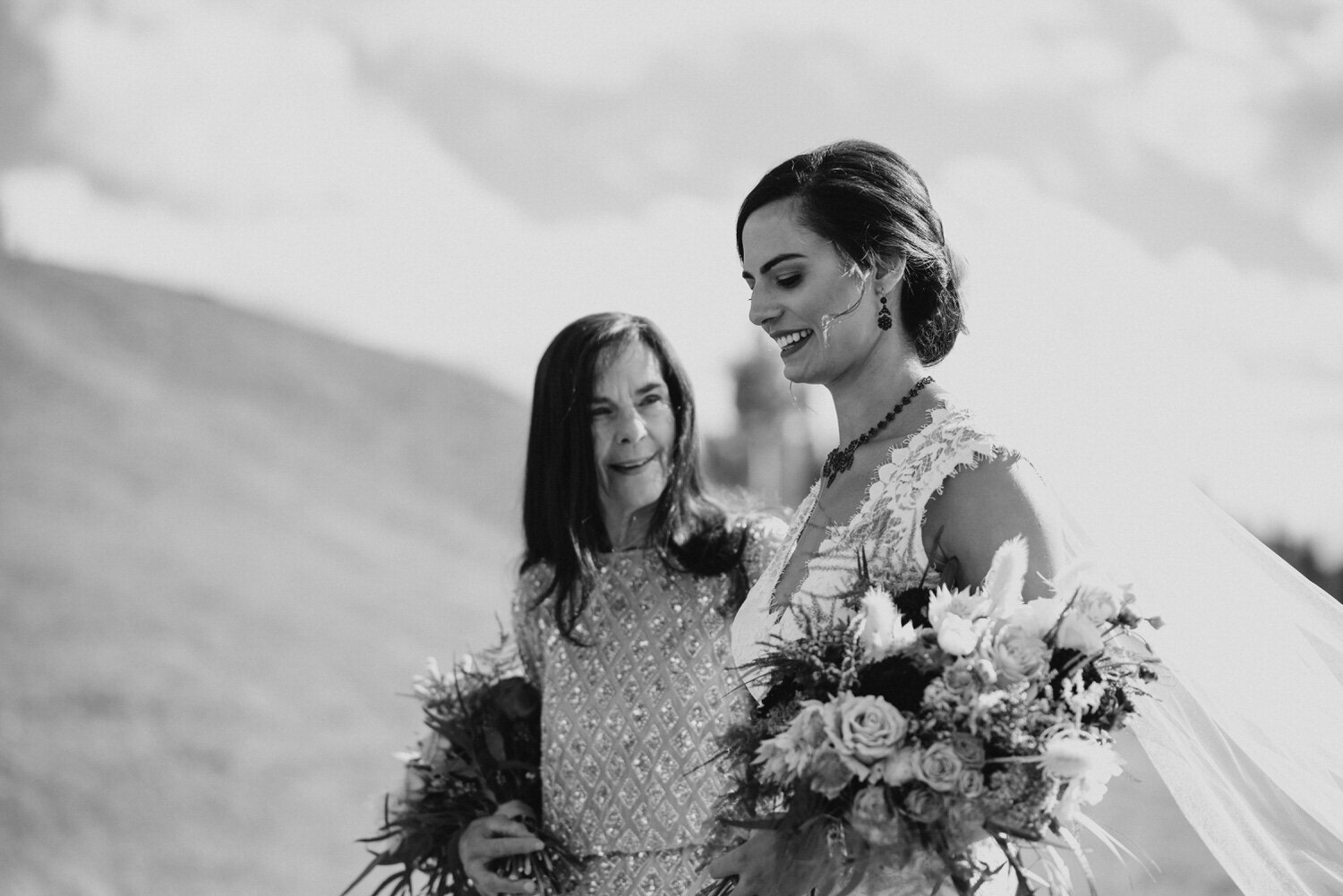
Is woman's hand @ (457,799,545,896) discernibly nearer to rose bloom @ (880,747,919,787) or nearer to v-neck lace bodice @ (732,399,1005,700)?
v-neck lace bodice @ (732,399,1005,700)

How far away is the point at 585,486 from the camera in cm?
400

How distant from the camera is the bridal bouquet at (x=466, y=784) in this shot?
3740 millimetres

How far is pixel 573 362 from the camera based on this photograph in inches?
155

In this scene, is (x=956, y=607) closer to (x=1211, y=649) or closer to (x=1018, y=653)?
(x=1018, y=653)

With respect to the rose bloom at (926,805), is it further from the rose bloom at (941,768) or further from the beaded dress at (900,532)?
the beaded dress at (900,532)

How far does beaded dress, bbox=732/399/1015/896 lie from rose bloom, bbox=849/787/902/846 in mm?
277

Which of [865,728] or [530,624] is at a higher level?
[530,624]

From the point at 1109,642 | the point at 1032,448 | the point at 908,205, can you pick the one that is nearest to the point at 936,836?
the point at 1109,642

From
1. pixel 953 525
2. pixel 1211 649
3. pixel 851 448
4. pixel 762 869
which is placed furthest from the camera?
pixel 851 448

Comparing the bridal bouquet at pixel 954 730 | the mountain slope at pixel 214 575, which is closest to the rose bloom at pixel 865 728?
the bridal bouquet at pixel 954 730

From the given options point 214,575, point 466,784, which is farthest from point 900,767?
point 214,575

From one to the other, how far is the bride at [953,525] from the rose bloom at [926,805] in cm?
47

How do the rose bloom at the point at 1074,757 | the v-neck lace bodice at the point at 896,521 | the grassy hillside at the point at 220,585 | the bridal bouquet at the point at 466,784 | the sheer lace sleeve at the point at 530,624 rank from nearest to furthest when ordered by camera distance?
1. the rose bloom at the point at 1074,757
2. the v-neck lace bodice at the point at 896,521
3. the bridal bouquet at the point at 466,784
4. the sheer lace sleeve at the point at 530,624
5. the grassy hillside at the point at 220,585

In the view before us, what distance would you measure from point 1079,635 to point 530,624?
215 cm
